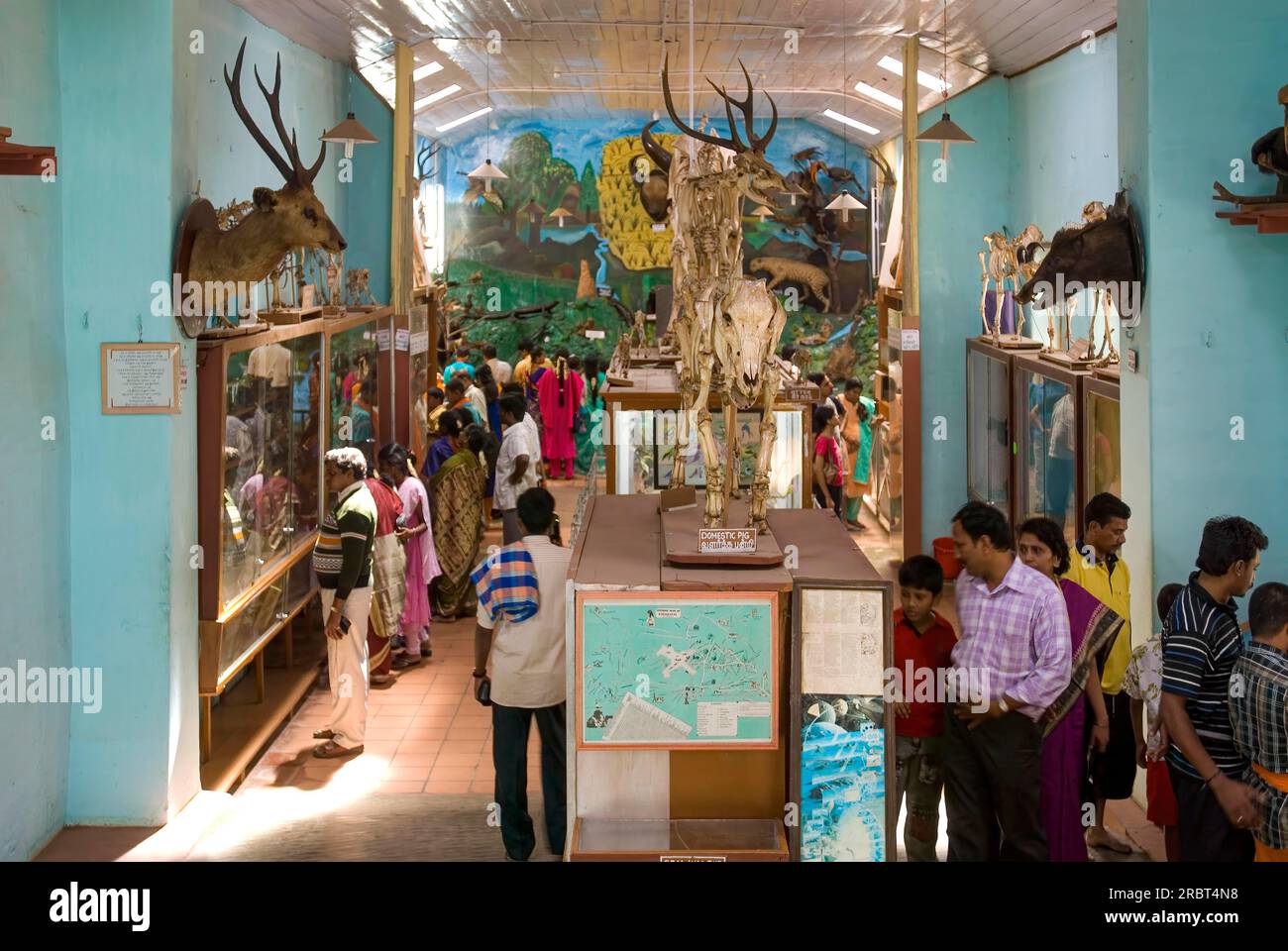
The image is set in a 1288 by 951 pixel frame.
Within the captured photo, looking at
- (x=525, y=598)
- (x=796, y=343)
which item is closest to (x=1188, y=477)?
(x=525, y=598)

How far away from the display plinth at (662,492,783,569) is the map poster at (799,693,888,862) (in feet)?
1.60

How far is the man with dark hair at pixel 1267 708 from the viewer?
432 cm

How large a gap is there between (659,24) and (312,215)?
21.2 feet

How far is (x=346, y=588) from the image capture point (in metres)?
7.57

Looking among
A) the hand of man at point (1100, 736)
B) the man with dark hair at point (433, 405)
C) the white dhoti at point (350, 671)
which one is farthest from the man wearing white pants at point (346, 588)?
the man with dark hair at point (433, 405)

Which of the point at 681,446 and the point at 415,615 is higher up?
the point at 681,446

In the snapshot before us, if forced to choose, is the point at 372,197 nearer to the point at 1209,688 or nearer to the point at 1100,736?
the point at 1100,736

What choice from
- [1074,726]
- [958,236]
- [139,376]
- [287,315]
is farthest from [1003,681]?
[958,236]

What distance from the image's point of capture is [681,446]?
6242mm

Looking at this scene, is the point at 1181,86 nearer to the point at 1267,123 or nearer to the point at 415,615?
the point at 1267,123

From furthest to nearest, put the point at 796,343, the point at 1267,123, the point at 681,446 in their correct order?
the point at 796,343 → the point at 1267,123 → the point at 681,446

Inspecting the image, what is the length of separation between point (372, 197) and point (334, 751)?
7283 mm

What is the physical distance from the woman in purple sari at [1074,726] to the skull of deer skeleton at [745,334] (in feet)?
4.36

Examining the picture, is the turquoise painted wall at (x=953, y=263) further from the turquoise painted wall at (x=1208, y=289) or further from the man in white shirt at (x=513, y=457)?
the turquoise painted wall at (x=1208, y=289)
